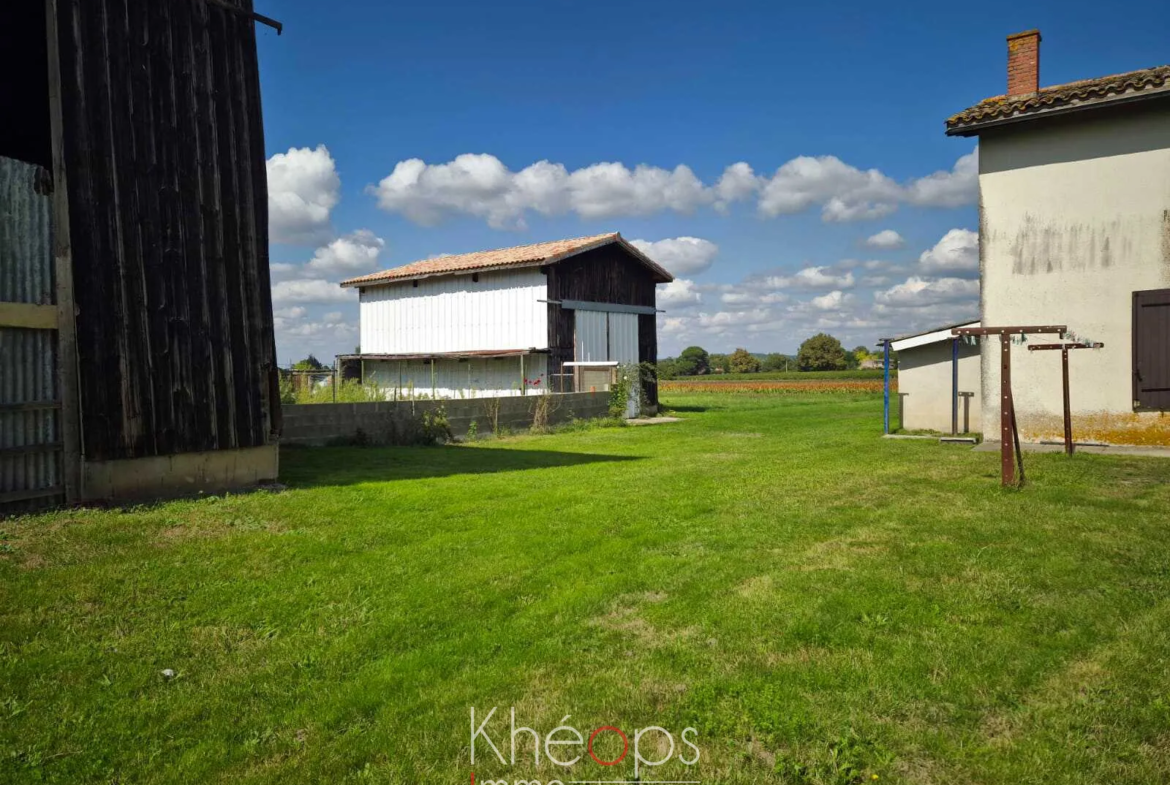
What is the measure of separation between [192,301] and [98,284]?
3.38ft

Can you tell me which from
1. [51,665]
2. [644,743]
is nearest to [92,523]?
[51,665]

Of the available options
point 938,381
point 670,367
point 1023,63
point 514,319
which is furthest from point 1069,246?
point 670,367

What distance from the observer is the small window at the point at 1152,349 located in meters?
11.2

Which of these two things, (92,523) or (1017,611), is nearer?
(1017,611)

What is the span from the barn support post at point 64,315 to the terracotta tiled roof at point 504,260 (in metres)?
15.1

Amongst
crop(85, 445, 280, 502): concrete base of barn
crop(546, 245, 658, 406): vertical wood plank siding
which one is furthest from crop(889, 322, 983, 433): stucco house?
crop(85, 445, 280, 502): concrete base of barn

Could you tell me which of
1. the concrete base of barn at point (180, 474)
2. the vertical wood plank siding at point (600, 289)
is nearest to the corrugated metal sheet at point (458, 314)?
the vertical wood plank siding at point (600, 289)

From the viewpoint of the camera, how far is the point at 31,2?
8.88 metres

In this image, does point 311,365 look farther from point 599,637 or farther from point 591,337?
point 599,637

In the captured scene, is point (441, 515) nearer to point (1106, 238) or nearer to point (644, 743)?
point (644, 743)

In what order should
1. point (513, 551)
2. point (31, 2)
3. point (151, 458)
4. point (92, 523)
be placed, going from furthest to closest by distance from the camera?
point (31, 2)
point (151, 458)
point (92, 523)
point (513, 551)

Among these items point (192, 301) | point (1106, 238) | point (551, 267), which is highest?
point (551, 267)

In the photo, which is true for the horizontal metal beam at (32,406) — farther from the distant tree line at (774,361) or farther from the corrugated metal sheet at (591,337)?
the distant tree line at (774,361)

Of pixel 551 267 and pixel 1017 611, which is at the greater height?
pixel 551 267
